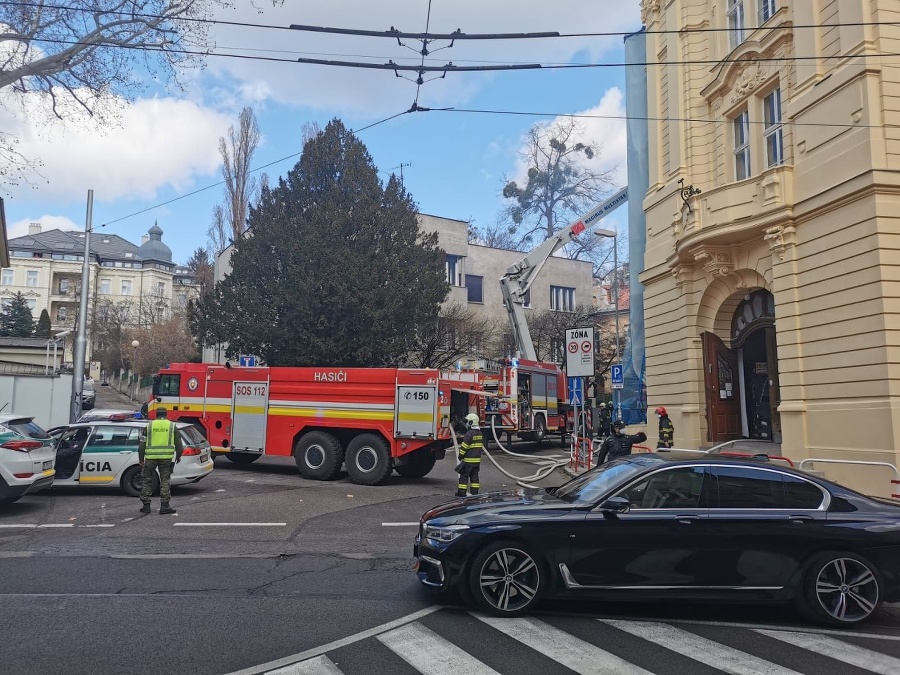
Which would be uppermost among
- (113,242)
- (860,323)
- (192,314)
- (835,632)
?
(113,242)

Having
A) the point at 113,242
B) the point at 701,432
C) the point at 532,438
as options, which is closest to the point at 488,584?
the point at 701,432

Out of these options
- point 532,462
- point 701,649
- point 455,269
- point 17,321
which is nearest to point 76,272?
point 17,321

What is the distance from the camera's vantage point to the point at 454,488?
48.9 ft

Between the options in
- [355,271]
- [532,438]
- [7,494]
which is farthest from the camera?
[355,271]

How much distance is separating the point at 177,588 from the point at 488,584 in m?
3.01

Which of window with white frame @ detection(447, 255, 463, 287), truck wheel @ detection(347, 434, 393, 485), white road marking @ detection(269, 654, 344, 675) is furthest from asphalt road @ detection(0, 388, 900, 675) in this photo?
window with white frame @ detection(447, 255, 463, 287)

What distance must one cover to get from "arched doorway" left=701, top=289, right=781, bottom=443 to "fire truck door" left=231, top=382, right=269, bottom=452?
10924 millimetres

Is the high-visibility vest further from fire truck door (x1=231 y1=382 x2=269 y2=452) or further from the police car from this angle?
fire truck door (x1=231 y1=382 x2=269 y2=452)

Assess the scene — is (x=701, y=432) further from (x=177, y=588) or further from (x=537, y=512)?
(x=177, y=588)

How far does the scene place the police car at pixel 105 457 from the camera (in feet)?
42.7

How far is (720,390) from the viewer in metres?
18.2

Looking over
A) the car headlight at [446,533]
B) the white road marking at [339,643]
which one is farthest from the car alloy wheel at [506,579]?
the white road marking at [339,643]

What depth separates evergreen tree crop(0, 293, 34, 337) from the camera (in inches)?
2496

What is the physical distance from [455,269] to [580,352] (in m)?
22.9
